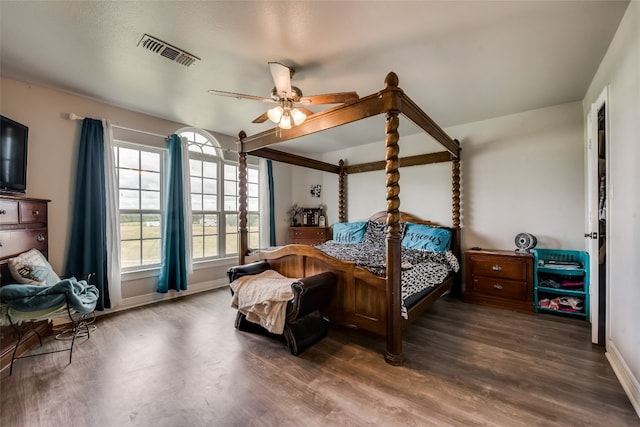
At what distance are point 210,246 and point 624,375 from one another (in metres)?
4.66

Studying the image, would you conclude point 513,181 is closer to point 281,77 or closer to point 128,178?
point 281,77

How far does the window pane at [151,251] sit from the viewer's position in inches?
142

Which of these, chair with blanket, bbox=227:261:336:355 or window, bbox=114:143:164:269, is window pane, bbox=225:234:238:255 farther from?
chair with blanket, bbox=227:261:336:355

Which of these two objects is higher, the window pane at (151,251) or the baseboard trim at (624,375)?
the window pane at (151,251)

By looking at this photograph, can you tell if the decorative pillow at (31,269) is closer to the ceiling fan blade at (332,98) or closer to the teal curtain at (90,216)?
the teal curtain at (90,216)

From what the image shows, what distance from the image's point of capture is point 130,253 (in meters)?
3.49

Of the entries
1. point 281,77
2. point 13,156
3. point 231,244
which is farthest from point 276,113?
point 231,244

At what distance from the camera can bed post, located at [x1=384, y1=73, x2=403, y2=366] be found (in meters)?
2.05

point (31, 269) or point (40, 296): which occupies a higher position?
point (31, 269)

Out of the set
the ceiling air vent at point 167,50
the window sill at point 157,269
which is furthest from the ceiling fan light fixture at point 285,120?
the window sill at point 157,269

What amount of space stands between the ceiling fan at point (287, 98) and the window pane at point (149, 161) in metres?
2.00

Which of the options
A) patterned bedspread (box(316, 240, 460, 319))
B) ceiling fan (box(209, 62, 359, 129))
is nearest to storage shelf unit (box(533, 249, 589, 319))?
patterned bedspread (box(316, 240, 460, 319))

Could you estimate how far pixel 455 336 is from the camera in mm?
2492

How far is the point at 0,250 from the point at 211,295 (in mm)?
2183
